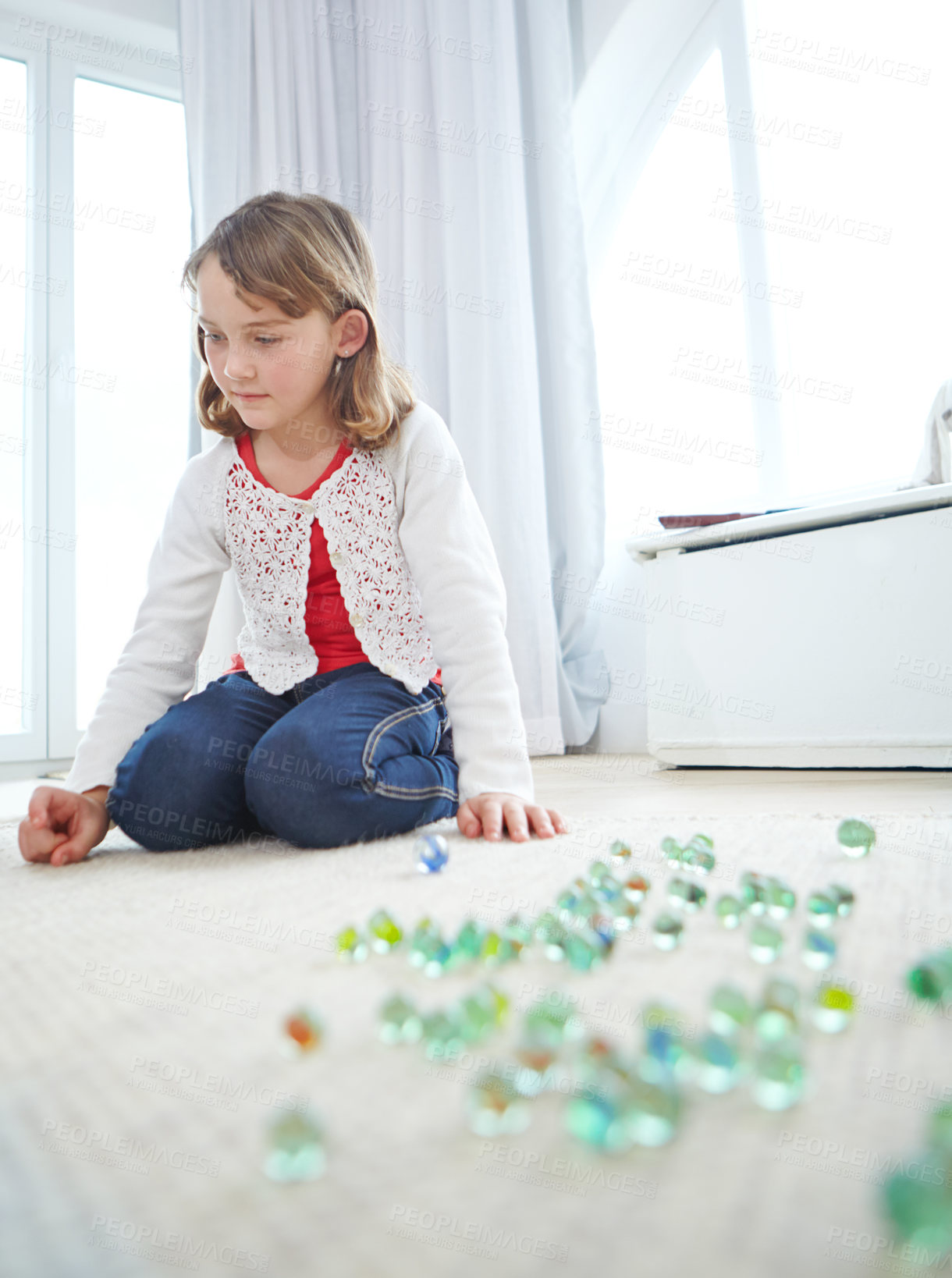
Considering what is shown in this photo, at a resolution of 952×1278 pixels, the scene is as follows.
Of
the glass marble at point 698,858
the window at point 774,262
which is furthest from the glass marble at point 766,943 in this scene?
the window at point 774,262

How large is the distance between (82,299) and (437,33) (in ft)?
3.77

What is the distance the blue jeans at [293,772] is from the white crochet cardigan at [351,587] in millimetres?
46

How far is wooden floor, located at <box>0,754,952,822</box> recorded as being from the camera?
113 cm

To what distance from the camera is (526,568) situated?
2.19 m

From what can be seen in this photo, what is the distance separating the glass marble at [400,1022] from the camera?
0.39 metres

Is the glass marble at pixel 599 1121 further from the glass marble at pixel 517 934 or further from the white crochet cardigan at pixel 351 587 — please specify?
the white crochet cardigan at pixel 351 587

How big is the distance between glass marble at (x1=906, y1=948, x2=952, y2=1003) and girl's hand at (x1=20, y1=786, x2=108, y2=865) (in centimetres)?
77

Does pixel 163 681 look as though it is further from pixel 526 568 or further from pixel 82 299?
pixel 82 299

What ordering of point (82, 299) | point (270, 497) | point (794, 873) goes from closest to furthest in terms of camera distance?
1. point (794, 873)
2. point (270, 497)
3. point (82, 299)

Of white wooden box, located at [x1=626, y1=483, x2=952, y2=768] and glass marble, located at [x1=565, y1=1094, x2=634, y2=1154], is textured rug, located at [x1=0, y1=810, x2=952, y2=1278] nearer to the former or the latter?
glass marble, located at [x1=565, y1=1094, x2=634, y2=1154]

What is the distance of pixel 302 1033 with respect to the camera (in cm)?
38

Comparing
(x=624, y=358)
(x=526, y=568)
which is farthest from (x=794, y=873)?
(x=624, y=358)

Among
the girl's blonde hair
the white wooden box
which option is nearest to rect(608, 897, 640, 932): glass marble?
the girl's blonde hair

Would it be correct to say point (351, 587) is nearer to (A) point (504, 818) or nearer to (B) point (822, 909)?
(A) point (504, 818)
